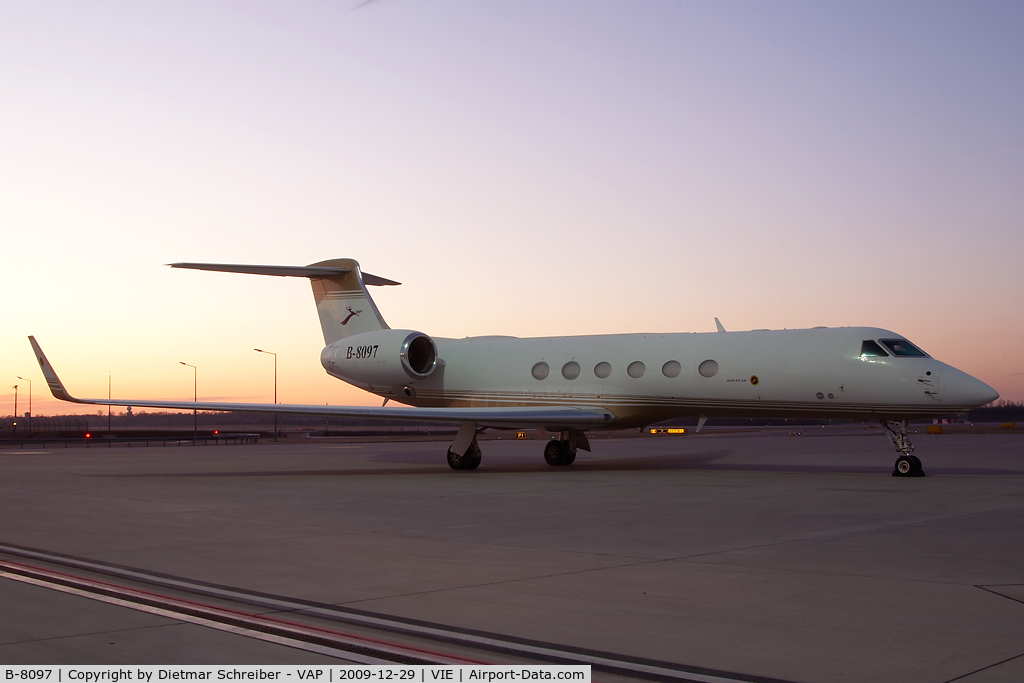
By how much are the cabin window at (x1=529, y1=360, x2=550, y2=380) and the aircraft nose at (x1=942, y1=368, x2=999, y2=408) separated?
856 cm

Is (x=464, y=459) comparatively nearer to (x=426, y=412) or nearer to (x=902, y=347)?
(x=426, y=412)

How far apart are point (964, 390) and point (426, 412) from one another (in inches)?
400

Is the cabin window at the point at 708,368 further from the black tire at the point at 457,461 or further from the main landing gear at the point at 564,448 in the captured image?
the black tire at the point at 457,461

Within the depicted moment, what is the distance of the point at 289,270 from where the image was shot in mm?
22219

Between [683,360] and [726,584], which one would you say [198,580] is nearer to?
[726,584]

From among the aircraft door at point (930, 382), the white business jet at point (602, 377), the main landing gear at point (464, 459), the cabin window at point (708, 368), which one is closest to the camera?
the aircraft door at point (930, 382)

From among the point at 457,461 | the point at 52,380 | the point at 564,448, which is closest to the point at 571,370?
the point at 564,448

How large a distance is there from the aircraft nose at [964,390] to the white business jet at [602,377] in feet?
0.08

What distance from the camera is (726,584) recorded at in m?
6.24

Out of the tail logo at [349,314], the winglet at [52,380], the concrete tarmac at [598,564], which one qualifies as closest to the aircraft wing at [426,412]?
the winglet at [52,380]

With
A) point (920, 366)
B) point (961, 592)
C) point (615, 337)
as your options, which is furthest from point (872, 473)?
point (961, 592)

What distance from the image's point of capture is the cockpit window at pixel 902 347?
1617 centimetres

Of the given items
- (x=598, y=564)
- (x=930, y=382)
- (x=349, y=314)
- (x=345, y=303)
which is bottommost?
(x=598, y=564)

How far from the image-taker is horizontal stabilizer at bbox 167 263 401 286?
818 inches
